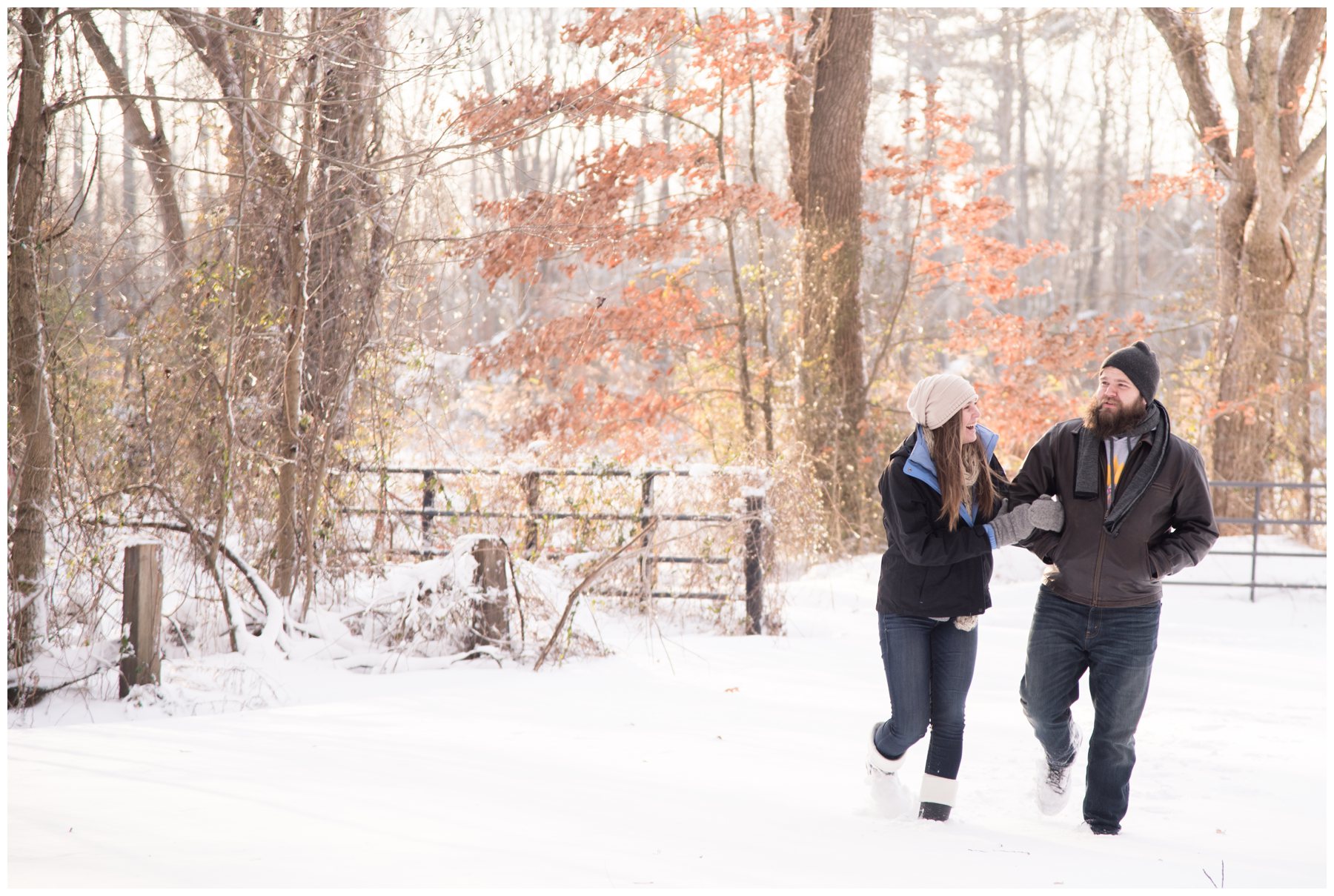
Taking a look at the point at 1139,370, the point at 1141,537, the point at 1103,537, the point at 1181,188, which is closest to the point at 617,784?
the point at 1103,537

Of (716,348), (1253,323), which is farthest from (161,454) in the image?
(1253,323)

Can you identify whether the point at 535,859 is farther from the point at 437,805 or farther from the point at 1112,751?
the point at 1112,751

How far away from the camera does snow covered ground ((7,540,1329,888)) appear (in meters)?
3.17

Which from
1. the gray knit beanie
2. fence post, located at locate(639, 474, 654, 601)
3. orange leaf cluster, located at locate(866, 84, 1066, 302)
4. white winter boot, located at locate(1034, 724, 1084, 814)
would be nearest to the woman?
white winter boot, located at locate(1034, 724, 1084, 814)

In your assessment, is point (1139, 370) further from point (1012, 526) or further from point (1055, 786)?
point (1055, 786)

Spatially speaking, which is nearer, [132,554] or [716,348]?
[132,554]

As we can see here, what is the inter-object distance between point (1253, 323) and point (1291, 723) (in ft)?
27.8

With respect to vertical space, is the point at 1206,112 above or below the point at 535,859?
above

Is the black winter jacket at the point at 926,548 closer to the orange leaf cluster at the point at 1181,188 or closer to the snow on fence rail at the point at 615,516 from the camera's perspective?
the snow on fence rail at the point at 615,516

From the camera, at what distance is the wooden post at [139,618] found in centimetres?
551

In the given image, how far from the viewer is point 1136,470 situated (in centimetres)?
353

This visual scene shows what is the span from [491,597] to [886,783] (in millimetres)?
3455

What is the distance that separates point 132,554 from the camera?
5.51 meters

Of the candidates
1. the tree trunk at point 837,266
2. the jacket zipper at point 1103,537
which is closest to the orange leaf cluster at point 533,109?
the tree trunk at point 837,266
